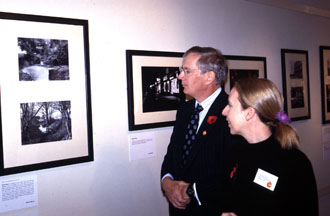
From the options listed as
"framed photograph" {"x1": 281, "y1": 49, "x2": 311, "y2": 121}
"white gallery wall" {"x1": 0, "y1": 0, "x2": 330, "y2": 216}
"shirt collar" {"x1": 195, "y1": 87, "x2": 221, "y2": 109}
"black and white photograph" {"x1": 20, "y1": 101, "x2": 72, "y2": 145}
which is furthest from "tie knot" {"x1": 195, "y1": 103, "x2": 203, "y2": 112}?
"framed photograph" {"x1": 281, "y1": 49, "x2": 311, "y2": 121}

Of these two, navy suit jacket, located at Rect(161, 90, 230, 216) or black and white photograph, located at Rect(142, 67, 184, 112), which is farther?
black and white photograph, located at Rect(142, 67, 184, 112)

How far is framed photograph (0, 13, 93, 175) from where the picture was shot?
188 centimetres

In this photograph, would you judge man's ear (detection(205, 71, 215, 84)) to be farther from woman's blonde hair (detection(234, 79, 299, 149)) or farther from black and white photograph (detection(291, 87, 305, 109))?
black and white photograph (detection(291, 87, 305, 109))

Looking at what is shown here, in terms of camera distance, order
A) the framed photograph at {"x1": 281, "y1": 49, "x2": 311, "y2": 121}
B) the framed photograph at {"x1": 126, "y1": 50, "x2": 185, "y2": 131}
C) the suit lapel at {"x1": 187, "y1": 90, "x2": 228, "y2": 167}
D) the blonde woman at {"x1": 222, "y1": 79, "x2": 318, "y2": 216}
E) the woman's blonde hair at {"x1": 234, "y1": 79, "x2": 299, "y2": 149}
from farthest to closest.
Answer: the framed photograph at {"x1": 281, "y1": 49, "x2": 311, "y2": 121}
the framed photograph at {"x1": 126, "y1": 50, "x2": 185, "y2": 131}
the suit lapel at {"x1": 187, "y1": 90, "x2": 228, "y2": 167}
the woman's blonde hair at {"x1": 234, "y1": 79, "x2": 299, "y2": 149}
the blonde woman at {"x1": 222, "y1": 79, "x2": 318, "y2": 216}

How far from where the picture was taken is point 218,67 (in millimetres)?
2238

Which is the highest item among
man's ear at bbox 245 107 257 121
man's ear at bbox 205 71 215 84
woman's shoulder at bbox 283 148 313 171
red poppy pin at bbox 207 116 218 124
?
man's ear at bbox 205 71 215 84

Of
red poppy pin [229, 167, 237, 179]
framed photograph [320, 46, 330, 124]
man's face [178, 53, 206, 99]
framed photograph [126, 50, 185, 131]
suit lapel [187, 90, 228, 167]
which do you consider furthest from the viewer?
framed photograph [320, 46, 330, 124]

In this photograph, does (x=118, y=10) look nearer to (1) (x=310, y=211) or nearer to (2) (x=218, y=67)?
(2) (x=218, y=67)

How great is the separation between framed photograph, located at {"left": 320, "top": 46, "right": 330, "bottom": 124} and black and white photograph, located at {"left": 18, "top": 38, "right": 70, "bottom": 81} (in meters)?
3.49

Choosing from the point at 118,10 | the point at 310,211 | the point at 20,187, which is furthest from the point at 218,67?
the point at 20,187

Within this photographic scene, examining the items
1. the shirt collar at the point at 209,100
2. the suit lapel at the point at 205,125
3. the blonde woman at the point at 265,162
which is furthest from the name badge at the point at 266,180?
the shirt collar at the point at 209,100

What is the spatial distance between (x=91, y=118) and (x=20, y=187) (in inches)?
25.5

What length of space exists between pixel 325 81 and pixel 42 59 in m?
3.72

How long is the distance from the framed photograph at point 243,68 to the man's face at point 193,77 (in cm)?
99
